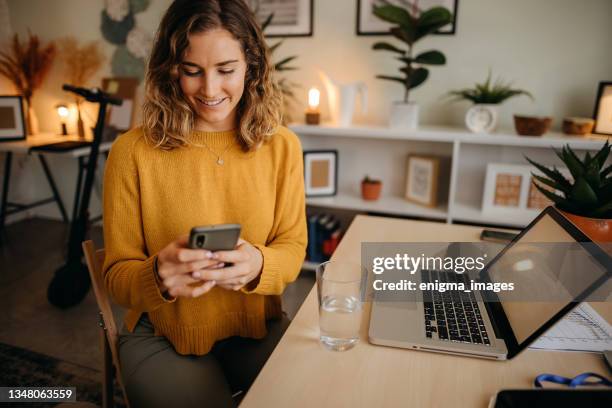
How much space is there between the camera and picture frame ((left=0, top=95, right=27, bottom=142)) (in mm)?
2953

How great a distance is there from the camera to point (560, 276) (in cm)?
79

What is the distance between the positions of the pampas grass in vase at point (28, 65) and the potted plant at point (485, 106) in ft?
9.95

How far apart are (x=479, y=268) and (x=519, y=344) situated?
0.35m

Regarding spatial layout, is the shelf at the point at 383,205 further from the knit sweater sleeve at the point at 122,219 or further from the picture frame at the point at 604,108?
the knit sweater sleeve at the point at 122,219

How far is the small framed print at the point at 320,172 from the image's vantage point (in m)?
2.54

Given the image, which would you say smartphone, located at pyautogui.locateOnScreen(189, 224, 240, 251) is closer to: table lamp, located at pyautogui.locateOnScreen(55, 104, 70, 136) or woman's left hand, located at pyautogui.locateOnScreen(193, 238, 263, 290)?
woman's left hand, located at pyautogui.locateOnScreen(193, 238, 263, 290)

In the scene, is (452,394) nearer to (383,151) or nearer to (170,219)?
(170,219)

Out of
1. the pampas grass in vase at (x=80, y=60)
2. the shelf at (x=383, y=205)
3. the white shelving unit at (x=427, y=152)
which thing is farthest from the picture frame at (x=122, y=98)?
the shelf at (x=383, y=205)

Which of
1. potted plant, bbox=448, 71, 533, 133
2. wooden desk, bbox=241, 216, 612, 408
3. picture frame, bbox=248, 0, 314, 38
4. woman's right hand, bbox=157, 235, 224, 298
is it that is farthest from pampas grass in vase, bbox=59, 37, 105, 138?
wooden desk, bbox=241, 216, 612, 408

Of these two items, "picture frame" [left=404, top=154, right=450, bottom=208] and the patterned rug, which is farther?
"picture frame" [left=404, top=154, right=450, bottom=208]

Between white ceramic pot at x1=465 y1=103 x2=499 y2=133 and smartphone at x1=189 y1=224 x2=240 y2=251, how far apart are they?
1.77m

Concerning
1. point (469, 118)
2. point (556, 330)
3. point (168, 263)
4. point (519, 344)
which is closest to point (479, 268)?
point (556, 330)

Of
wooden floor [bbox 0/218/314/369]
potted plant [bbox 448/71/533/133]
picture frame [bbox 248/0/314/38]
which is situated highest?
picture frame [bbox 248/0/314/38]

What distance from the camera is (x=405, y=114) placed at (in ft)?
7.41
